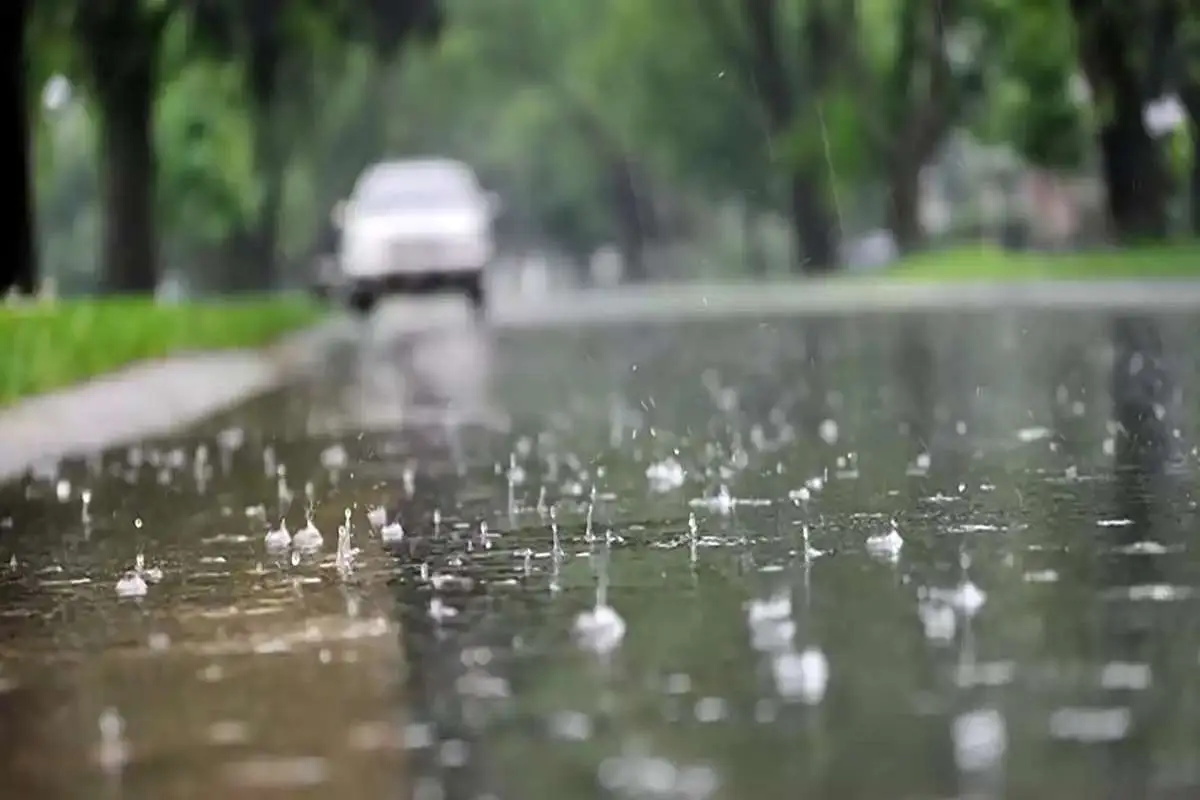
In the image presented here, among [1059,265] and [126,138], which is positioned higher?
[126,138]

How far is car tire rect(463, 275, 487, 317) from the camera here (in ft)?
118

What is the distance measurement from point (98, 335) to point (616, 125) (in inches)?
2191

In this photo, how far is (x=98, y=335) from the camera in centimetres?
1895

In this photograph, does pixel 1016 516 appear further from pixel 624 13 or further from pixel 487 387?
pixel 624 13

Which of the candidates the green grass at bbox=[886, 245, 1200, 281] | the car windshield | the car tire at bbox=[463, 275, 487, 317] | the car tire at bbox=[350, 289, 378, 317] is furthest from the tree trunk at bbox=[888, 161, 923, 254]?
the car windshield

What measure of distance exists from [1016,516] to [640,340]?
56.9ft

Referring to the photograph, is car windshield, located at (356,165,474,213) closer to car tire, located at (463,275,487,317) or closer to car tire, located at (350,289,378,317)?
car tire, located at (463,275,487,317)

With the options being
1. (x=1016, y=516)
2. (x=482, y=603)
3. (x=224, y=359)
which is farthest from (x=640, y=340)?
(x=482, y=603)

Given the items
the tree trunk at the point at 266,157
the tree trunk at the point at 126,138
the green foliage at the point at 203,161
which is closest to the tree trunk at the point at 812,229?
the tree trunk at the point at 266,157

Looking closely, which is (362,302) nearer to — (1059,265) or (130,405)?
(1059,265)

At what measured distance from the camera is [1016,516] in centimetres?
803

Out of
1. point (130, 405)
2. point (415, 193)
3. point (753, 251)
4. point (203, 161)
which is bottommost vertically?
point (130, 405)

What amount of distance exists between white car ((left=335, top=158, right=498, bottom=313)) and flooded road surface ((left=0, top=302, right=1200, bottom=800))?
22207mm

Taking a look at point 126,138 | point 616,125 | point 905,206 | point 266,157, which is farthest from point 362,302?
point 616,125
